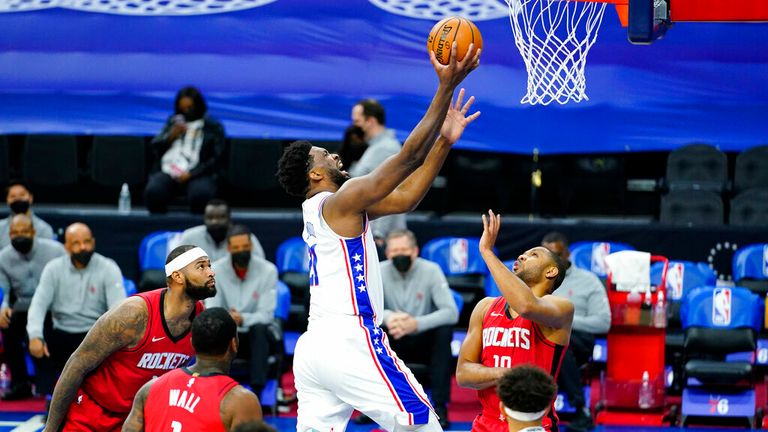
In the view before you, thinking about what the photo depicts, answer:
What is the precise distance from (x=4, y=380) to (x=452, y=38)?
20.0 feet

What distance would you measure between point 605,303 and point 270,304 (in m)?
2.53

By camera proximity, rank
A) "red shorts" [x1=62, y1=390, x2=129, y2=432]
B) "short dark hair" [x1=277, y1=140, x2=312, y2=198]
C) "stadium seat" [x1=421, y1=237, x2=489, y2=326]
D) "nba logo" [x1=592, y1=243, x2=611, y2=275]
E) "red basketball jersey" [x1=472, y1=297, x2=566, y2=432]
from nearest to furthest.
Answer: "short dark hair" [x1=277, y1=140, x2=312, y2=198] < "red basketball jersey" [x1=472, y1=297, x2=566, y2=432] < "red shorts" [x1=62, y1=390, x2=129, y2=432] < "nba logo" [x1=592, y1=243, x2=611, y2=275] < "stadium seat" [x1=421, y1=237, x2=489, y2=326]

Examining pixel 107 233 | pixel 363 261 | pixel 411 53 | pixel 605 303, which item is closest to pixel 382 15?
pixel 411 53

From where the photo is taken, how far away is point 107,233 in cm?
1178

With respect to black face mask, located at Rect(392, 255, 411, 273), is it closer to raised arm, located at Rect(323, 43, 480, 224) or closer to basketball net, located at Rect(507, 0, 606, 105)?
basketball net, located at Rect(507, 0, 606, 105)

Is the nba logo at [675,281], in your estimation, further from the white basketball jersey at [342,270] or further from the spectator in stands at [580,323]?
the white basketball jersey at [342,270]

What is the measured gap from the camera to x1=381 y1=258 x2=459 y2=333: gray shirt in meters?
10.0

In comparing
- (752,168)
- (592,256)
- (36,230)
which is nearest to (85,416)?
(36,230)

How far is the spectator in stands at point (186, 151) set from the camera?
39.2 ft

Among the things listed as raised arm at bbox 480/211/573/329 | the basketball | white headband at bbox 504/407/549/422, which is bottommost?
white headband at bbox 504/407/549/422

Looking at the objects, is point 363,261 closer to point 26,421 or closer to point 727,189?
point 26,421

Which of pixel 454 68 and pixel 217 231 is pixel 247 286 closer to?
pixel 217 231

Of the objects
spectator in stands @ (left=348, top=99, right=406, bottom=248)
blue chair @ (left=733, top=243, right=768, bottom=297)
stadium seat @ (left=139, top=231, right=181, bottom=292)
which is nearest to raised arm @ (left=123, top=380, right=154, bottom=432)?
spectator in stands @ (left=348, top=99, right=406, bottom=248)

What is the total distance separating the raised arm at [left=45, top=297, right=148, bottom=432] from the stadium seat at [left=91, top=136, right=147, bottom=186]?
6.86m
